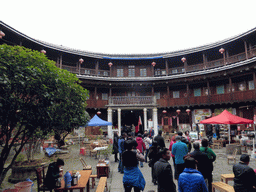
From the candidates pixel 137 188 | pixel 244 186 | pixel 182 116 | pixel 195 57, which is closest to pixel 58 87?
pixel 137 188

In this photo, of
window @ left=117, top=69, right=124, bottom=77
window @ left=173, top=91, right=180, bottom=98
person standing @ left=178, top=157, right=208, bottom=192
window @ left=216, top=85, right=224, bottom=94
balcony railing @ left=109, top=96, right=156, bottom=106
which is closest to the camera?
person standing @ left=178, top=157, right=208, bottom=192

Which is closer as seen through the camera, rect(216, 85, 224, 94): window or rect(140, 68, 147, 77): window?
rect(216, 85, 224, 94): window

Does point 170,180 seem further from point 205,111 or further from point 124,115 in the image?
point 124,115

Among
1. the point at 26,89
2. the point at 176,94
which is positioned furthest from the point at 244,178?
the point at 176,94

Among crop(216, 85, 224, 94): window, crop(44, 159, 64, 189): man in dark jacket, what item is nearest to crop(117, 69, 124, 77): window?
crop(216, 85, 224, 94): window

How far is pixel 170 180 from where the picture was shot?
339cm

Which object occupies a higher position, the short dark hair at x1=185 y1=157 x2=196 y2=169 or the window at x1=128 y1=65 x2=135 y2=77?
the window at x1=128 y1=65 x2=135 y2=77

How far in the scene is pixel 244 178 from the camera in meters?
3.55

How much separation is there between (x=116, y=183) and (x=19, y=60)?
5472 mm

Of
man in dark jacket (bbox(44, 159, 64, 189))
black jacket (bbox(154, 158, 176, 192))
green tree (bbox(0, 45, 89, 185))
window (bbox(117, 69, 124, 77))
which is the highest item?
window (bbox(117, 69, 124, 77))

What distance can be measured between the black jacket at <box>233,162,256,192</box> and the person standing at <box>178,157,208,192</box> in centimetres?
135

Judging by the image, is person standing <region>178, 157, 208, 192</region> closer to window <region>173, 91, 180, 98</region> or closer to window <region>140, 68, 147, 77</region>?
window <region>173, 91, 180, 98</region>

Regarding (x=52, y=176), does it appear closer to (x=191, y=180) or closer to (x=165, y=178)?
(x=165, y=178)

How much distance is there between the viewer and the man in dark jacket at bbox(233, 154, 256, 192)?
3.48 m
